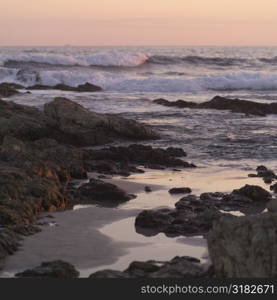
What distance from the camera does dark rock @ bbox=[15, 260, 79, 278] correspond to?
311 inches

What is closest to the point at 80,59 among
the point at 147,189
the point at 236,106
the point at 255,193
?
the point at 236,106

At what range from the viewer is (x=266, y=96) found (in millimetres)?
38031

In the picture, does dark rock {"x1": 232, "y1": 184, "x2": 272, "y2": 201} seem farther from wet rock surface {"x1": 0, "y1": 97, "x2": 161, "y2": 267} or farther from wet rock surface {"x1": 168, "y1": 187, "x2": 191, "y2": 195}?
wet rock surface {"x1": 0, "y1": 97, "x2": 161, "y2": 267}

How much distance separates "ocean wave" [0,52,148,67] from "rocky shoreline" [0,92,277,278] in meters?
44.9

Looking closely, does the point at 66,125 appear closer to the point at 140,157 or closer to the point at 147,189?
the point at 140,157

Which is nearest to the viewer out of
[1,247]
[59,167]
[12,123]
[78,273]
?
[78,273]

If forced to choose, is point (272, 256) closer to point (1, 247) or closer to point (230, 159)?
point (1, 247)

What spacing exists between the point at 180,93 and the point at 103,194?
92.9ft

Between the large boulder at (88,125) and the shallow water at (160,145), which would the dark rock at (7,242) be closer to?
the shallow water at (160,145)

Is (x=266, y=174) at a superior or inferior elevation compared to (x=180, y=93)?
inferior

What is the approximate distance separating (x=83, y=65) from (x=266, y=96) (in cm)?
3159

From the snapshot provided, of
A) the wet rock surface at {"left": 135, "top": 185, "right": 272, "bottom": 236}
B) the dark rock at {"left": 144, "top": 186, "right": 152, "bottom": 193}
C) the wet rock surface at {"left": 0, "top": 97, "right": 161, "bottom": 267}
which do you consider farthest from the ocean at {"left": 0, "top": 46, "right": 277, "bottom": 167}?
the wet rock surface at {"left": 135, "top": 185, "right": 272, "bottom": 236}

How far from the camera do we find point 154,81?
145ft

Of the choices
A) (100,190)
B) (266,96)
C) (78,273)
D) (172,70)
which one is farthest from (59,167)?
(172,70)
